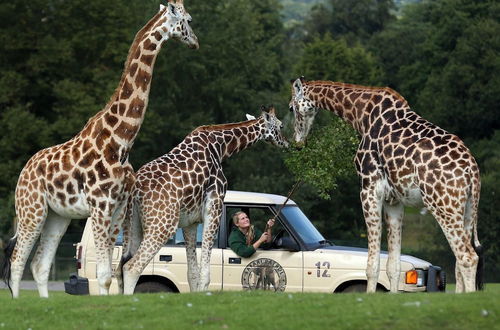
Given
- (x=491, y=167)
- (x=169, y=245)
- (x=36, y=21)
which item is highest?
(x=36, y=21)

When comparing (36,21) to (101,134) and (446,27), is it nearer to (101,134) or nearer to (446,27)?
(446,27)

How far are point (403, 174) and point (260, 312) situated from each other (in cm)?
406

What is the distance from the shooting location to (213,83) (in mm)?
58344

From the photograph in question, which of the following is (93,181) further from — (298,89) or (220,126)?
(298,89)

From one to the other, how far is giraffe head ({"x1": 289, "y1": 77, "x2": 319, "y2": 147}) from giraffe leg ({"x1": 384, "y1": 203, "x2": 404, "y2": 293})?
257 cm

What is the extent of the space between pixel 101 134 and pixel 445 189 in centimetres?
457

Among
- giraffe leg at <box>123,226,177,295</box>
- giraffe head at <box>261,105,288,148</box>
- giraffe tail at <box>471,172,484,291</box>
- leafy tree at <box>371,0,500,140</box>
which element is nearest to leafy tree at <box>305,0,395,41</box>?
leafy tree at <box>371,0,500,140</box>

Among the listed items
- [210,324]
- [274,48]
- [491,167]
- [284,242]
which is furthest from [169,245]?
[274,48]

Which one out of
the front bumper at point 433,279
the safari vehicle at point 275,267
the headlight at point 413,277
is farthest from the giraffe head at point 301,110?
the front bumper at point 433,279

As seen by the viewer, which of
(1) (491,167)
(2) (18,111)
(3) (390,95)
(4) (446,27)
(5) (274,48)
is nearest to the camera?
(3) (390,95)

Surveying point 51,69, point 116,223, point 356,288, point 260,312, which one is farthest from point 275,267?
point 51,69

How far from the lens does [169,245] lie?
66.2 ft

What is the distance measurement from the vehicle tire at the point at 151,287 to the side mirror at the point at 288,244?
182 cm

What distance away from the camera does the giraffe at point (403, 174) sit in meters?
17.0
